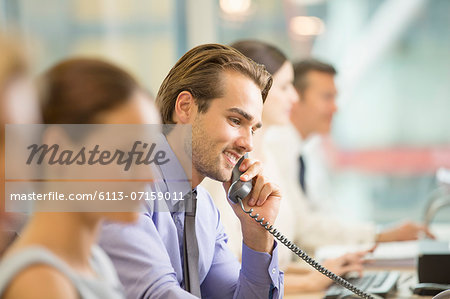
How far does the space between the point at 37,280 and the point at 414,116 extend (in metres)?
4.04

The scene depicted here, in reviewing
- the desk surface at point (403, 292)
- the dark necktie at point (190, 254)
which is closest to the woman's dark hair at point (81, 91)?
the dark necktie at point (190, 254)

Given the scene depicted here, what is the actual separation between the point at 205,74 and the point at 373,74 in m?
3.42

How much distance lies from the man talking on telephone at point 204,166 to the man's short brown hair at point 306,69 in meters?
1.89

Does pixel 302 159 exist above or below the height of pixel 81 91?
below

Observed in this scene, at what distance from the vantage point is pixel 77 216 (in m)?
0.69

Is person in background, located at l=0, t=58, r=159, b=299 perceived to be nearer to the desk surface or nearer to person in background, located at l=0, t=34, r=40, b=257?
person in background, located at l=0, t=34, r=40, b=257

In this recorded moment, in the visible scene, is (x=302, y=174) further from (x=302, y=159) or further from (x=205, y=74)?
(x=205, y=74)

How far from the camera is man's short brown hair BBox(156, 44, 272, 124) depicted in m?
1.21

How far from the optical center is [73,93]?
2.24ft

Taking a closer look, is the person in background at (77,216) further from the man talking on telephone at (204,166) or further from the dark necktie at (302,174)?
the dark necktie at (302,174)

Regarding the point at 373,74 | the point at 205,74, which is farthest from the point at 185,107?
the point at 373,74

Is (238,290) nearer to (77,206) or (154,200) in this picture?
(154,200)

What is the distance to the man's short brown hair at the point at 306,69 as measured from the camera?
3.15 m

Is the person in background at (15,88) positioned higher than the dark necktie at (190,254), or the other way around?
the person in background at (15,88)
